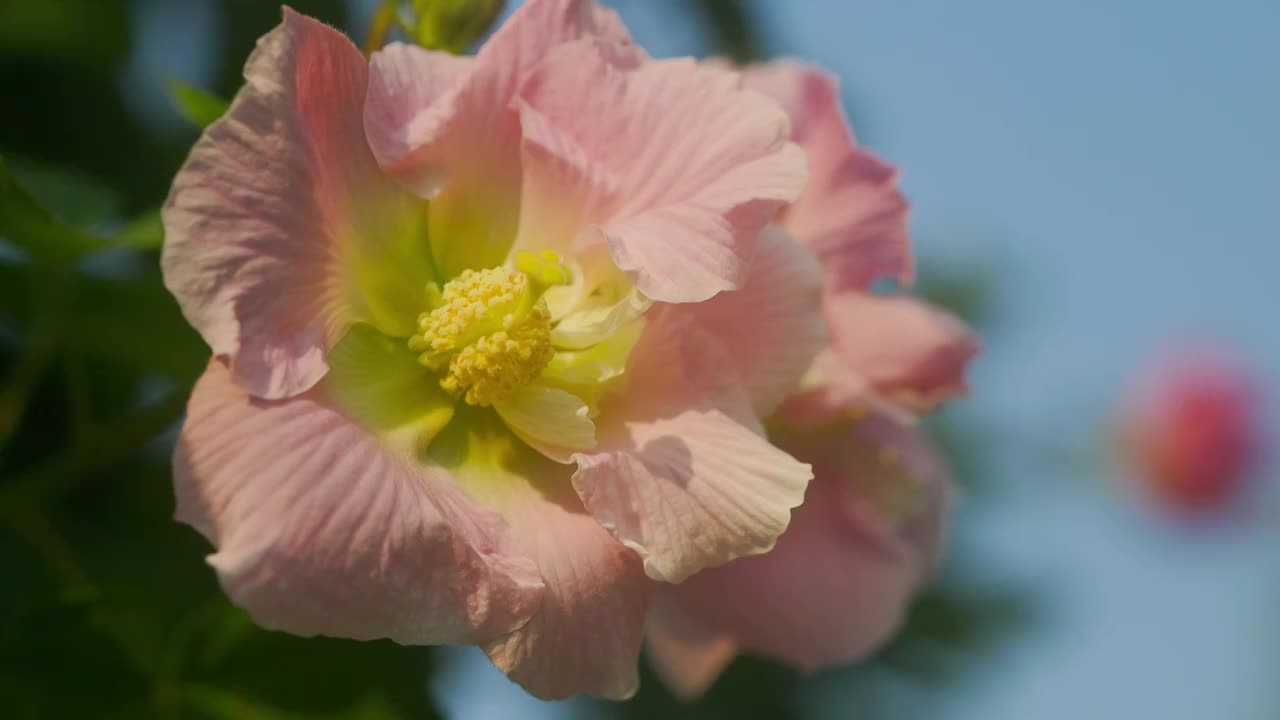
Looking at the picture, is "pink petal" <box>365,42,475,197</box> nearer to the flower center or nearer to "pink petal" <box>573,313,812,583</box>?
the flower center

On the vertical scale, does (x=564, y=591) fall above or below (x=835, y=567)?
above

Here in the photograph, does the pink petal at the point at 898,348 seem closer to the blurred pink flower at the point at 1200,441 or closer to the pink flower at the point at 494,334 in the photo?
the pink flower at the point at 494,334

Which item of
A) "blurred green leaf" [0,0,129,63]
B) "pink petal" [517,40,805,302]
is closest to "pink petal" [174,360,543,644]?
"pink petal" [517,40,805,302]

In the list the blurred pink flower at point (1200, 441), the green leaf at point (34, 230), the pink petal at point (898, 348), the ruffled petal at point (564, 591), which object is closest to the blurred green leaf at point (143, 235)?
the green leaf at point (34, 230)

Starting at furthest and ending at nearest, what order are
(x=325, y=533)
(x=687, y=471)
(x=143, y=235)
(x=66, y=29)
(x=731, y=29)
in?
Result: (x=731, y=29) < (x=66, y=29) < (x=143, y=235) < (x=687, y=471) < (x=325, y=533)

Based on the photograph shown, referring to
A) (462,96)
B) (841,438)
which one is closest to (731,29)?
(841,438)

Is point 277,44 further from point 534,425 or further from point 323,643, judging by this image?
point 323,643

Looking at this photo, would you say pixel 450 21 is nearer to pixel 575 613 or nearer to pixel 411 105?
pixel 411 105
